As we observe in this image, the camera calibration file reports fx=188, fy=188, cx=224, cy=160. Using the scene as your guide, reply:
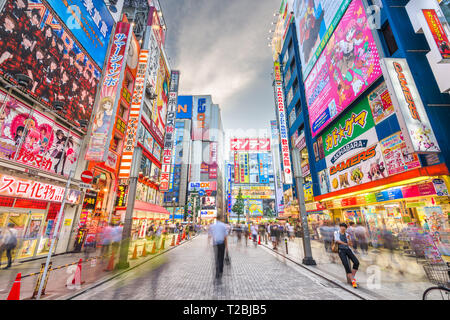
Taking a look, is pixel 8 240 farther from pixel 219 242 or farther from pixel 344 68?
pixel 344 68

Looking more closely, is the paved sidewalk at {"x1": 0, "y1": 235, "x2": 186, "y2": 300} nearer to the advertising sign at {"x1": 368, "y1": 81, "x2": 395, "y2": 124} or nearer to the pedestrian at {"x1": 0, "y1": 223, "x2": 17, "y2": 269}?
the pedestrian at {"x1": 0, "y1": 223, "x2": 17, "y2": 269}

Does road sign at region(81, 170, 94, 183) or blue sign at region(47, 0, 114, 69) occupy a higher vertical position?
blue sign at region(47, 0, 114, 69)

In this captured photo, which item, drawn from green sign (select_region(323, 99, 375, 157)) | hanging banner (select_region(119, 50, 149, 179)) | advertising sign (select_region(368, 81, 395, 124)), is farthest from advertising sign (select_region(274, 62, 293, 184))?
hanging banner (select_region(119, 50, 149, 179))

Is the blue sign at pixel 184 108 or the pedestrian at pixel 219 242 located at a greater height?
the blue sign at pixel 184 108

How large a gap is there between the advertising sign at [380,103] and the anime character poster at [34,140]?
19.3 meters

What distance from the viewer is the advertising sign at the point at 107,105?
1221 centimetres

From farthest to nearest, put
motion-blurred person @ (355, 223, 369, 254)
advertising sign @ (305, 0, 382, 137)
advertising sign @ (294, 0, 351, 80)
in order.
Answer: advertising sign @ (294, 0, 351, 80) < advertising sign @ (305, 0, 382, 137) < motion-blurred person @ (355, 223, 369, 254)

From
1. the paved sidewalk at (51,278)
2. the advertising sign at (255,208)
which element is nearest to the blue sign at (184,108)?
the advertising sign at (255,208)

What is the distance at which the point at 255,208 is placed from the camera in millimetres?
92000

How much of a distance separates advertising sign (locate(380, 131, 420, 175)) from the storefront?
1852cm

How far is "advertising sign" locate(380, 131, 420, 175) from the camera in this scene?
30.8 feet

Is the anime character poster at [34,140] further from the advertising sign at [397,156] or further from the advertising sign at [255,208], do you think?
the advertising sign at [255,208]

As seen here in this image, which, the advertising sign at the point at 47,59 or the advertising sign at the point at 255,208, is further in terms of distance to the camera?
the advertising sign at the point at 255,208

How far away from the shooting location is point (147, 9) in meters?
26.4
